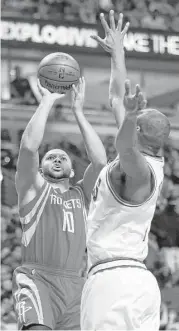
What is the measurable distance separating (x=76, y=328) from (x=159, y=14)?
9.10 metres

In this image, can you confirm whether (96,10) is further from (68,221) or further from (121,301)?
(121,301)

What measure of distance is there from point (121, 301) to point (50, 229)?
132 cm

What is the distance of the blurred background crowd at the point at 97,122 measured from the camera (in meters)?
8.14

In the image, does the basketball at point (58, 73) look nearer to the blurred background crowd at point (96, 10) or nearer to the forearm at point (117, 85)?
the forearm at point (117, 85)

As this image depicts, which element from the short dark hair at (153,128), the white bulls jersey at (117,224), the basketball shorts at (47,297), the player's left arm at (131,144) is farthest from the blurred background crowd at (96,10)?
the player's left arm at (131,144)

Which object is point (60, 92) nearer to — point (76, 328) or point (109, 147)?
point (76, 328)

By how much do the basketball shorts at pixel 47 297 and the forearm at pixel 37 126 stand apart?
0.75 meters

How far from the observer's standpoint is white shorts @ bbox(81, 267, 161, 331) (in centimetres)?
253

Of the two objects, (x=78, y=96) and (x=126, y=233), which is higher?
Answer: (x=78, y=96)

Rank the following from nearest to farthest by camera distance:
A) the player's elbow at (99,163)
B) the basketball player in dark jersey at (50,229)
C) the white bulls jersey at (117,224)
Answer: the white bulls jersey at (117,224) < the basketball player in dark jersey at (50,229) < the player's elbow at (99,163)

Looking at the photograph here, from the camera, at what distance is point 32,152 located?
361 centimetres

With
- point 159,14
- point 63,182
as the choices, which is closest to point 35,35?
point 159,14

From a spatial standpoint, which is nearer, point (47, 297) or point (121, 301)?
point (121, 301)

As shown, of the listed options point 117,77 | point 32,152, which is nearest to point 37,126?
point 32,152
